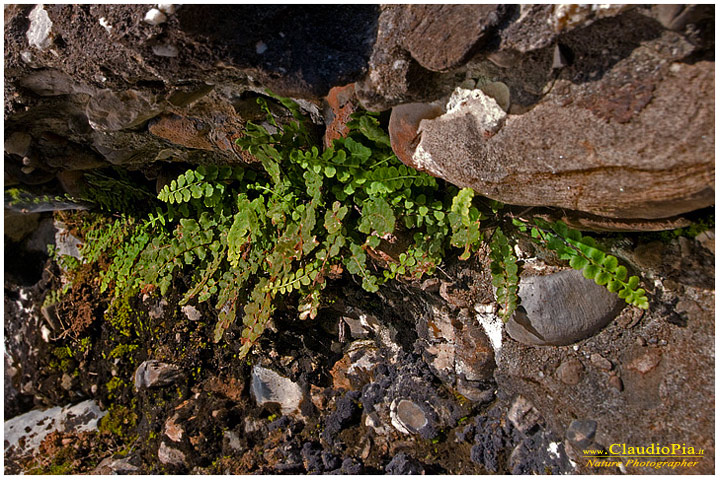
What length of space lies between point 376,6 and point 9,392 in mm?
3991

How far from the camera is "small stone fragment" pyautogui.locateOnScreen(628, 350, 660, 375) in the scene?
179cm

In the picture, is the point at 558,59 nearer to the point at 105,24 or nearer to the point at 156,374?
the point at 105,24

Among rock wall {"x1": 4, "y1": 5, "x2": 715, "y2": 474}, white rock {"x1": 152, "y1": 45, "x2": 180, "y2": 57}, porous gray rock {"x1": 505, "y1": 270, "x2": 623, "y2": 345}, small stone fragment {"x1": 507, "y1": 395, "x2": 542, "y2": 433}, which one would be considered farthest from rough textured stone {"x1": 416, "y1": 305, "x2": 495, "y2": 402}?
white rock {"x1": 152, "y1": 45, "x2": 180, "y2": 57}

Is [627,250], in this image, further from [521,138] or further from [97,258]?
[97,258]

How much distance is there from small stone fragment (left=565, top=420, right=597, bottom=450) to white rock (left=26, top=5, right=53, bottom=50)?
2.41 m

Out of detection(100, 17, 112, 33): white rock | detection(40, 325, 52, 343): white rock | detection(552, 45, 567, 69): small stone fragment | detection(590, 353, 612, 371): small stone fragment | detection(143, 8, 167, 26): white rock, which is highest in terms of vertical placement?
detection(100, 17, 112, 33): white rock

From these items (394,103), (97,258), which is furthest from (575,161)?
(97,258)

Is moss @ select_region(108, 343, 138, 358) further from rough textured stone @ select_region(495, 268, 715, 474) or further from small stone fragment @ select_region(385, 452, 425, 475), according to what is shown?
rough textured stone @ select_region(495, 268, 715, 474)

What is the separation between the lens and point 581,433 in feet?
6.53

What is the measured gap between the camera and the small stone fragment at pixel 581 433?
1968 millimetres

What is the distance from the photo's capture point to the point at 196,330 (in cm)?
310

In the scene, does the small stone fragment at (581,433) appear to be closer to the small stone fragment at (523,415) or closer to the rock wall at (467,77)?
the small stone fragment at (523,415)

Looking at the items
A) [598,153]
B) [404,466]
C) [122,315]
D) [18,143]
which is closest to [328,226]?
[598,153]

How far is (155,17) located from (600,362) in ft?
6.34
